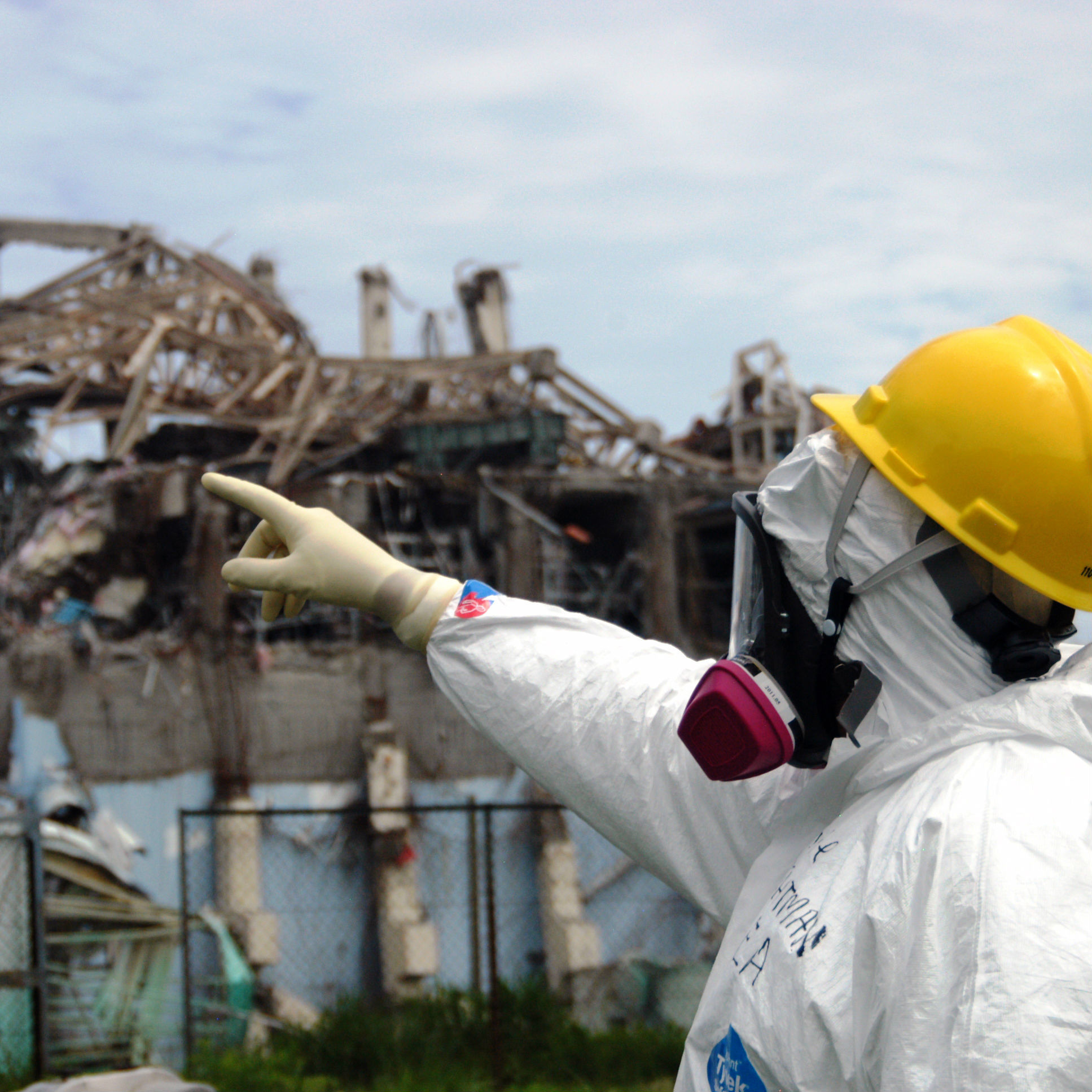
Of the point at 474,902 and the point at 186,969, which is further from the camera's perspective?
the point at 474,902

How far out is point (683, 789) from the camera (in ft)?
5.47

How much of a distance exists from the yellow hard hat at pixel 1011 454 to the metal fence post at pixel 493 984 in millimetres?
5011

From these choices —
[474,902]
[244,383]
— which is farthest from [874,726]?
[244,383]

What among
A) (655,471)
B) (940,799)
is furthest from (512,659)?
(655,471)

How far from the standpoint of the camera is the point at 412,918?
25.4 feet

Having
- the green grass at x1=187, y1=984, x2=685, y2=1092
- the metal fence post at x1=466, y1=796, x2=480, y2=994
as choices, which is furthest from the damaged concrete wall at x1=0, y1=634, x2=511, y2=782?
the green grass at x1=187, y1=984, x2=685, y2=1092

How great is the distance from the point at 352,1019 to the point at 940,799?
594 centimetres

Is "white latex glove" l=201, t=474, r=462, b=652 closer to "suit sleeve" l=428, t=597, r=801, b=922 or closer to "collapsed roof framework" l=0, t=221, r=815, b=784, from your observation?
"suit sleeve" l=428, t=597, r=801, b=922

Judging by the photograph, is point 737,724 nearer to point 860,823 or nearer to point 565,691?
point 860,823

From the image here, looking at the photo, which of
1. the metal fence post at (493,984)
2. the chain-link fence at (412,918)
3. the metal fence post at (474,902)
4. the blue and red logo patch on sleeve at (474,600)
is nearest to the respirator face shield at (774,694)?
the blue and red logo patch on sleeve at (474,600)

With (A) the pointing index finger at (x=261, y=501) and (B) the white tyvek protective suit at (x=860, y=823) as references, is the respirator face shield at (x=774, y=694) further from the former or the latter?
(A) the pointing index finger at (x=261, y=501)

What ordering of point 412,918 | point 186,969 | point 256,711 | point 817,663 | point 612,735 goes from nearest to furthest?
point 817,663, point 612,735, point 186,969, point 412,918, point 256,711

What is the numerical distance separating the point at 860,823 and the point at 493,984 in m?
5.25

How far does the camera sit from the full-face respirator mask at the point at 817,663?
138cm
